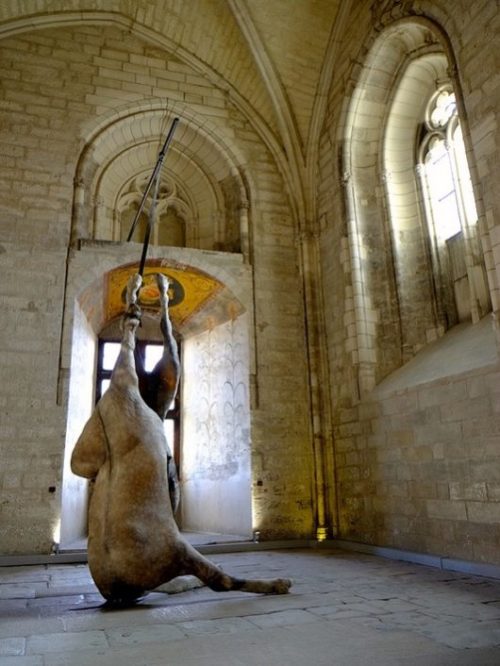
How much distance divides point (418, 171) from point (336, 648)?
21.9 ft

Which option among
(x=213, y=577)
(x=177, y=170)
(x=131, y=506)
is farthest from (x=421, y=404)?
(x=177, y=170)

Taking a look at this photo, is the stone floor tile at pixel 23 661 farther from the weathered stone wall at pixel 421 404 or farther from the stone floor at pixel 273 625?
the weathered stone wall at pixel 421 404

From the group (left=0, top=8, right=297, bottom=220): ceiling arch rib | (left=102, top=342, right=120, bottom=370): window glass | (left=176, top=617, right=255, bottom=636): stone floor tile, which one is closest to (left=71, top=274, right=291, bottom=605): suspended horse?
(left=176, top=617, right=255, bottom=636): stone floor tile

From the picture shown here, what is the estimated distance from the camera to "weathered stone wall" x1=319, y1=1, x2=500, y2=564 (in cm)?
516

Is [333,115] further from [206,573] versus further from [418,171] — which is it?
[206,573]

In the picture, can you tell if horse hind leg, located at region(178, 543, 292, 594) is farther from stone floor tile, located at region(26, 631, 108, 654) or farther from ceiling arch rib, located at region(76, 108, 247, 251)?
ceiling arch rib, located at region(76, 108, 247, 251)

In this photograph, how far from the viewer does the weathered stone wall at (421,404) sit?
5.16 m

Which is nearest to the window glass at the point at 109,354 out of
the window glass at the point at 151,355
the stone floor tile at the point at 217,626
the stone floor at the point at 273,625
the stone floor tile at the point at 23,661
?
the window glass at the point at 151,355

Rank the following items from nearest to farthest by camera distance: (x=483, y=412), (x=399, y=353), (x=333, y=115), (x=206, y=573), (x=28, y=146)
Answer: (x=206, y=573) → (x=483, y=412) → (x=399, y=353) → (x=28, y=146) → (x=333, y=115)

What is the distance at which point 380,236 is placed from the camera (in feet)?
25.7

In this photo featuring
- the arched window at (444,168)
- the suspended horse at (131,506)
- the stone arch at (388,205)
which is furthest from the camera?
the stone arch at (388,205)

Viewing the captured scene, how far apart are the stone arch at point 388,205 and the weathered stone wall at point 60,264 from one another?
1309mm

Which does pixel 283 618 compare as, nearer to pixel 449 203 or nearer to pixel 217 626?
pixel 217 626

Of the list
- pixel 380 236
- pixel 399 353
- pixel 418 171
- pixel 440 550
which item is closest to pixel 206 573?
pixel 440 550
